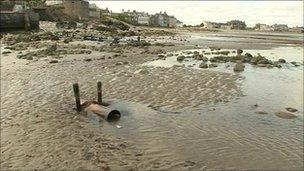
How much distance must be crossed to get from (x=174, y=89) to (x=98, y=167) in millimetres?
10741

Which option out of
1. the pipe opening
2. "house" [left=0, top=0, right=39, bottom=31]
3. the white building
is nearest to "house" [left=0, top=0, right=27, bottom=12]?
the white building

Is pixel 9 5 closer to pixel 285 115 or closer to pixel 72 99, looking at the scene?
pixel 72 99

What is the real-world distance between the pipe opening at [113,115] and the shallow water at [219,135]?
0.26 metres

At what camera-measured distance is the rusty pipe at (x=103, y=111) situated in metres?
14.1

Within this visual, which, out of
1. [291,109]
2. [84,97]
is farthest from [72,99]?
[291,109]

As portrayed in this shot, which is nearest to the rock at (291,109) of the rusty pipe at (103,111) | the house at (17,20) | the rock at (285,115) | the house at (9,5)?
the rock at (285,115)

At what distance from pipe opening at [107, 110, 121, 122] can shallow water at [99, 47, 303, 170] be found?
0.85ft

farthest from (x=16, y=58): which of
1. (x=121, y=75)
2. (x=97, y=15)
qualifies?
(x=97, y=15)

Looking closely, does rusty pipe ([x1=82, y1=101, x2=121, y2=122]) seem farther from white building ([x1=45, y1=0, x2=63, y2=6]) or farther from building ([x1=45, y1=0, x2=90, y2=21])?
white building ([x1=45, y1=0, x2=63, y2=6])

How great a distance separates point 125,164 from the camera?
10055 mm

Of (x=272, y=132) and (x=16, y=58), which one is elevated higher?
(x=16, y=58)

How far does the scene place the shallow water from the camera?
10641 millimetres

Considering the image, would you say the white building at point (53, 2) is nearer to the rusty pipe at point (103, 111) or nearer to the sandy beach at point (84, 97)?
the sandy beach at point (84, 97)

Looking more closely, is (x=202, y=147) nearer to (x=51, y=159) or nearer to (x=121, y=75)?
(x=51, y=159)
